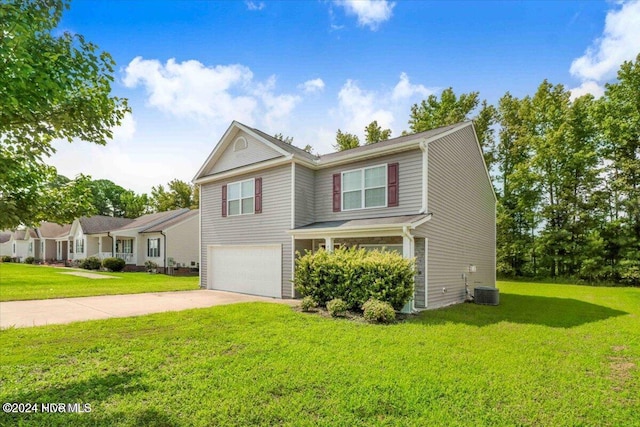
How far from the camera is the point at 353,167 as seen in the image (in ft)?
41.9

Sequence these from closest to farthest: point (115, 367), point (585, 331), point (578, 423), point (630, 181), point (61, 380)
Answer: point (578, 423) → point (61, 380) → point (115, 367) → point (585, 331) → point (630, 181)

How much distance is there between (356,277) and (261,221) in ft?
18.9

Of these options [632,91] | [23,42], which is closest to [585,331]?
[23,42]

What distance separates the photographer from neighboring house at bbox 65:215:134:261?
98.6ft

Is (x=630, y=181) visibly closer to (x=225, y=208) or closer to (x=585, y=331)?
(x=585, y=331)

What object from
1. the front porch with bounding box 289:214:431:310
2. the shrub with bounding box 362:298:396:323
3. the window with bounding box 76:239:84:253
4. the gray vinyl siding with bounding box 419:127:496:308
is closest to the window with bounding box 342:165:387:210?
the front porch with bounding box 289:214:431:310

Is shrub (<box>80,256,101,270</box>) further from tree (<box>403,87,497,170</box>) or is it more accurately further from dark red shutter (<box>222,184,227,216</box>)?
tree (<box>403,87,497,170</box>)

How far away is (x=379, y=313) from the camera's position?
8.65 meters

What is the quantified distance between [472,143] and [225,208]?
1133 centimetres

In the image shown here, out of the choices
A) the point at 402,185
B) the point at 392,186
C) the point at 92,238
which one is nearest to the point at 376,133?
the point at 392,186

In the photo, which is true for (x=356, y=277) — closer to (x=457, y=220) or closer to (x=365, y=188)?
(x=365, y=188)

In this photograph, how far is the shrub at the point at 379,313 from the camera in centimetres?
866

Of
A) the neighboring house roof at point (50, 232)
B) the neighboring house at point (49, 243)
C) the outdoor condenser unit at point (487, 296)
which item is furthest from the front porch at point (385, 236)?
the neighboring house at point (49, 243)

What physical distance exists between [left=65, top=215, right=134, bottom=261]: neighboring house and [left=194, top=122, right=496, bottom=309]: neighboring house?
18.7m
